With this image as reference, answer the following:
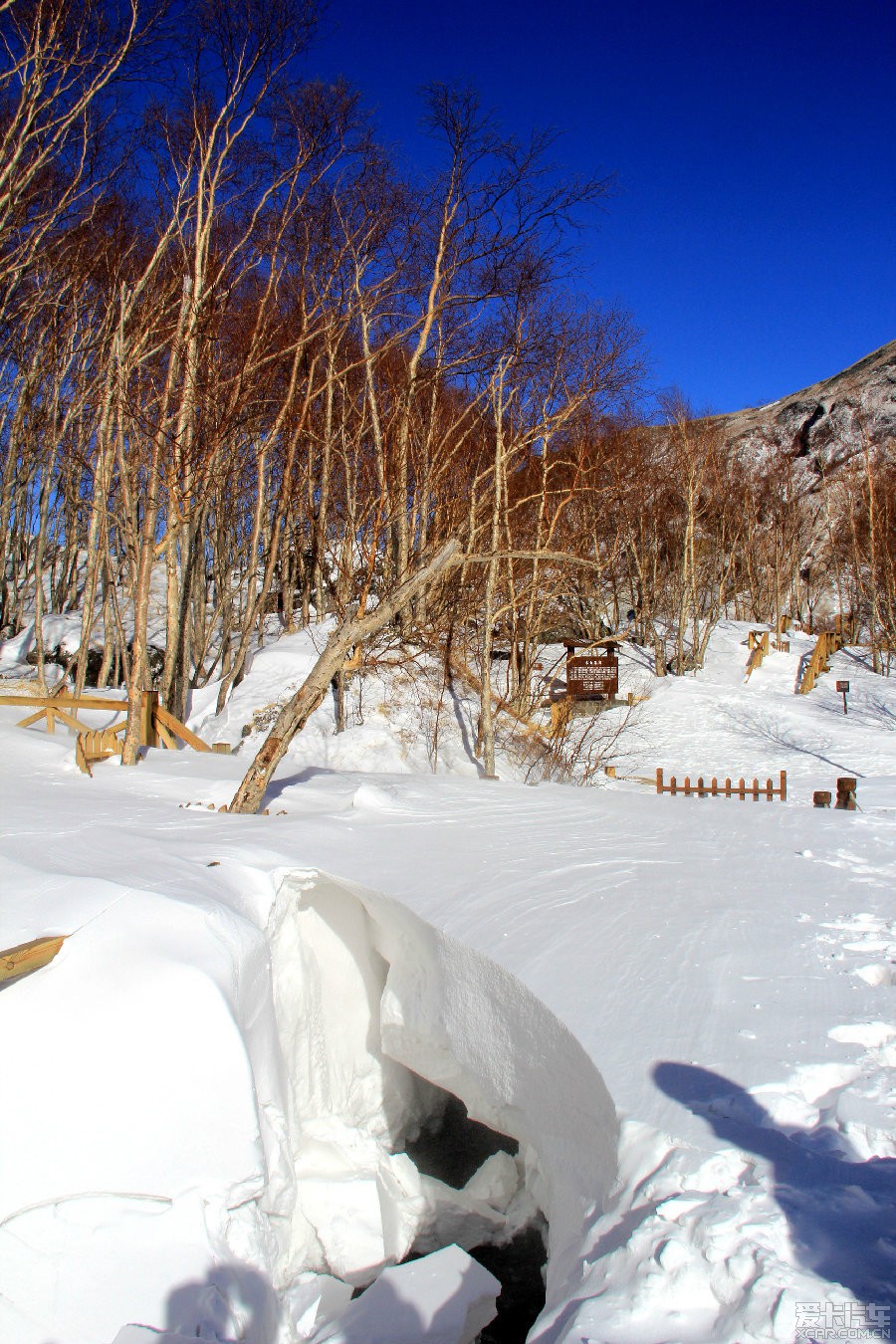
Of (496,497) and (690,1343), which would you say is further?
(496,497)

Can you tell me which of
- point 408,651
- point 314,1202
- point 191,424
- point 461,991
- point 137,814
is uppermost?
point 191,424

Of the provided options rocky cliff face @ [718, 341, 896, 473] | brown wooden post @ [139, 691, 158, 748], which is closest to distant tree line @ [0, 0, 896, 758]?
brown wooden post @ [139, 691, 158, 748]

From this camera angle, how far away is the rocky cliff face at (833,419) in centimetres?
4300

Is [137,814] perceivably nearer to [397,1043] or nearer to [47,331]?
[397,1043]

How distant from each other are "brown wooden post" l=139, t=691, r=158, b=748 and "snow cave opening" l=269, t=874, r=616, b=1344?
537 cm

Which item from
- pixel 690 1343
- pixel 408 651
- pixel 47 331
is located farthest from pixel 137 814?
pixel 47 331

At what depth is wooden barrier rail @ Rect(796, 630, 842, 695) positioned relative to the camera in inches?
917

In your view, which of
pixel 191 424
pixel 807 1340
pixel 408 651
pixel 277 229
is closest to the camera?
pixel 807 1340

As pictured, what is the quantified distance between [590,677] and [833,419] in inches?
1469

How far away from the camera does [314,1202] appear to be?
4184mm

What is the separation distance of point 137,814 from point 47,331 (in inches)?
513

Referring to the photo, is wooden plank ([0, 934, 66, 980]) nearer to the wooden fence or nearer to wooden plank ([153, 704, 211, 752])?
the wooden fence

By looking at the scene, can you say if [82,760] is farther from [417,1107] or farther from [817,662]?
[817,662]

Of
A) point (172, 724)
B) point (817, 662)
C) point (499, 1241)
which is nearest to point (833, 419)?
point (817, 662)
